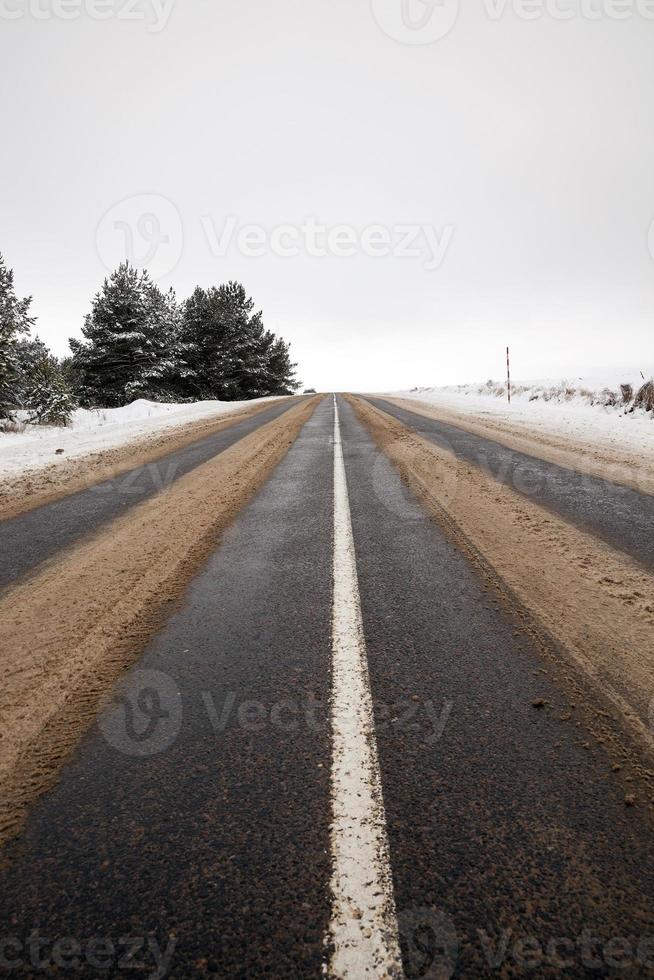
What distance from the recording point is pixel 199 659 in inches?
87.6

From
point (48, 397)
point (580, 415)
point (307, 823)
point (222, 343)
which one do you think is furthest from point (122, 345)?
A: point (307, 823)

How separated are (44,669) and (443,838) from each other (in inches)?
70.6

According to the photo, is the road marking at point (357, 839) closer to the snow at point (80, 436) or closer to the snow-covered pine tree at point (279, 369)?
the snow at point (80, 436)

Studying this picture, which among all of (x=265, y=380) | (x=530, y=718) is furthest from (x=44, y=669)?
(x=265, y=380)

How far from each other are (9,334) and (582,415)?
1600 centimetres

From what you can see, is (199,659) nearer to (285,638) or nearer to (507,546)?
(285,638)

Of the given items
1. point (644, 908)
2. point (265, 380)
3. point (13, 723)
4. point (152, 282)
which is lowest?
point (644, 908)

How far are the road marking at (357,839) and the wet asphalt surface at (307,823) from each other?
33mm

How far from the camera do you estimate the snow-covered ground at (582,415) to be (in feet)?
28.0

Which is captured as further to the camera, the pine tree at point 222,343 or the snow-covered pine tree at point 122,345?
the pine tree at point 222,343

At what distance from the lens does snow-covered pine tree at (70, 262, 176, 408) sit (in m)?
25.8

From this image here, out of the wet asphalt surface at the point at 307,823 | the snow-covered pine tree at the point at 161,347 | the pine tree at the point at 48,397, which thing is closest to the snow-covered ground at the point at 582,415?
the wet asphalt surface at the point at 307,823

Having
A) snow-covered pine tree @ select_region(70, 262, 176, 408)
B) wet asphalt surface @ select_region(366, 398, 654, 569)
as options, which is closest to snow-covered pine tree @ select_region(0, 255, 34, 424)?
snow-covered pine tree @ select_region(70, 262, 176, 408)

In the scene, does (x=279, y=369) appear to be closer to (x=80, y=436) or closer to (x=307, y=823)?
(x=80, y=436)
